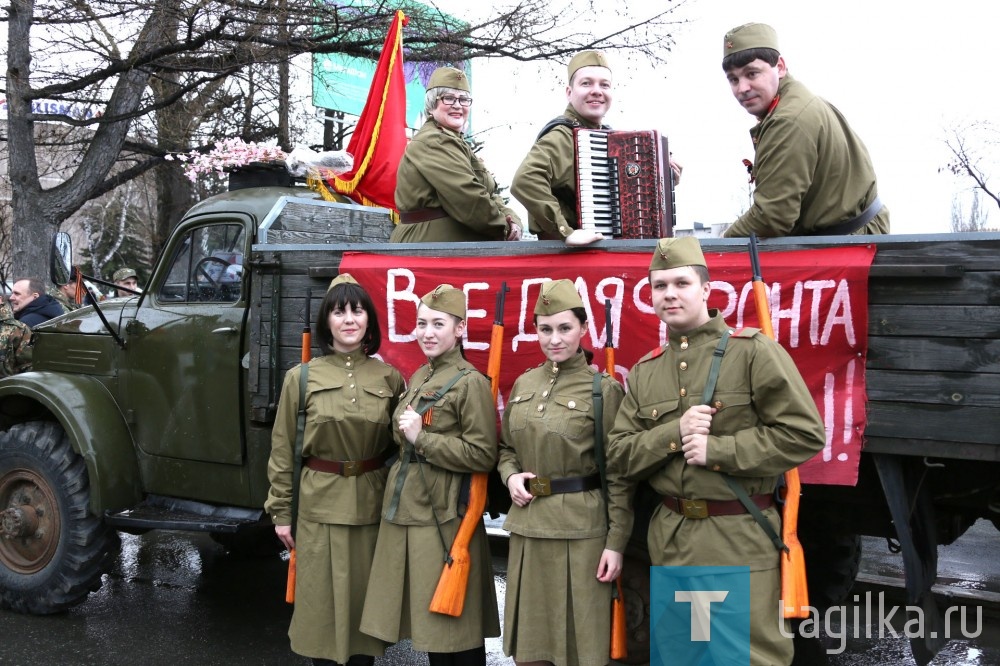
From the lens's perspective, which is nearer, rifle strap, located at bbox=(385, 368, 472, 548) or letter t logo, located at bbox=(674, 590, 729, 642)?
letter t logo, located at bbox=(674, 590, 729, 642)

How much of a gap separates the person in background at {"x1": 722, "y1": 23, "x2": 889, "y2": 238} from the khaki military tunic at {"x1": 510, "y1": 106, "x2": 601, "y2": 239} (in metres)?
0.70

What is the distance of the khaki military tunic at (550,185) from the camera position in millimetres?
3805

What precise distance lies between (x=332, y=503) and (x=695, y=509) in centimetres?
154

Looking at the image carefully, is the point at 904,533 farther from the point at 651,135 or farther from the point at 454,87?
the point at 454,87

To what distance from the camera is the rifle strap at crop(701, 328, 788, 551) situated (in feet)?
9.36

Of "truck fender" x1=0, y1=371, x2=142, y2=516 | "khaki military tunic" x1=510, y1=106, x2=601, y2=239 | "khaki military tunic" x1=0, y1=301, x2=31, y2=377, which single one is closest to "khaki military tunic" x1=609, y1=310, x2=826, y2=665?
"khaki military tunic" x1=510, y1=106, x2=601, y2=239

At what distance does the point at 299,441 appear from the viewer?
12.5ft

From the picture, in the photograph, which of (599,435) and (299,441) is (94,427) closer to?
(299,441)

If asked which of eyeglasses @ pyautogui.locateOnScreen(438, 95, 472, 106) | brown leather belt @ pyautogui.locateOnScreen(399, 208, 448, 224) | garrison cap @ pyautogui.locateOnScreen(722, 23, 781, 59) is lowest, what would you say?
brown leather belt @ pyautogui.locateOnScreen(399, 208, 448, 224)

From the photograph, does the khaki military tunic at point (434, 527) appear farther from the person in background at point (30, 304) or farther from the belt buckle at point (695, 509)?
the person in background at point (30, 304)

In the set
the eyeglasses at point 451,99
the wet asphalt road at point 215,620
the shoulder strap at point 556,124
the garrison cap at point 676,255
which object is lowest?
the wet asphalt road at point 215,620

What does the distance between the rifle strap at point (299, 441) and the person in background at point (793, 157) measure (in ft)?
5.96

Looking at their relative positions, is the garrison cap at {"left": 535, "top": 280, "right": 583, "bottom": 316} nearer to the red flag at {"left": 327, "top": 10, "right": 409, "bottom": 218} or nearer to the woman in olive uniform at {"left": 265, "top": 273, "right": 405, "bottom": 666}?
the woman in olive uniform at {"left": 265, "top": 273, "right": 405, "bottom": 666}

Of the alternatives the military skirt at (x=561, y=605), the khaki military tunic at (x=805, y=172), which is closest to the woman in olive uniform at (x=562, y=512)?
the military skirt at (x=561, y=605)
